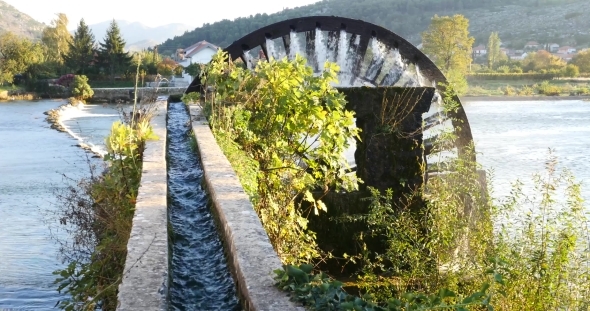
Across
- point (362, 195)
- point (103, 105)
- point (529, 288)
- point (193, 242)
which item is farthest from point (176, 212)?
point (103, 105)

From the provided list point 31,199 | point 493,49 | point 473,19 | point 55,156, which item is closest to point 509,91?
point 493,49

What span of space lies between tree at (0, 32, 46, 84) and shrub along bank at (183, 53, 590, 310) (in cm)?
4555

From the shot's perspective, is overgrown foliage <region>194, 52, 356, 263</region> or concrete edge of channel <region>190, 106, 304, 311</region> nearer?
concrete edge of channel <region>190, 106, 304, 311</region>

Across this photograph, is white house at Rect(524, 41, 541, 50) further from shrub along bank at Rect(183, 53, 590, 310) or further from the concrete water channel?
the concrete water channel

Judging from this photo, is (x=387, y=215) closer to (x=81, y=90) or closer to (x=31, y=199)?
(x=31, y=199)

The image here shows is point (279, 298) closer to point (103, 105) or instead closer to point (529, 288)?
point (529, 288)

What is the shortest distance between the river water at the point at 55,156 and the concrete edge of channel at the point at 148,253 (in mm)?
3332

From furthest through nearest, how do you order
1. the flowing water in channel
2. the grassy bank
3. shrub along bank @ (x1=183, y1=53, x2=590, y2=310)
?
the grassy bank
shrub along bank @ (x1=183, y1=53, x2=590, y2=310)
the flowing water in channel

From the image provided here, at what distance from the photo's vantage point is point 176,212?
508 centimetres

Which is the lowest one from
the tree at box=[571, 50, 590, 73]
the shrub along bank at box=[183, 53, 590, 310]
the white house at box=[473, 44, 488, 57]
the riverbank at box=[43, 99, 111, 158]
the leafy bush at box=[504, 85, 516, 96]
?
the riverbank at box=[43, 99, 111, 158]

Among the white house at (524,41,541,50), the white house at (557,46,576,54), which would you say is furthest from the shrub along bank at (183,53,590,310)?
the white house at (524,41,541,50)

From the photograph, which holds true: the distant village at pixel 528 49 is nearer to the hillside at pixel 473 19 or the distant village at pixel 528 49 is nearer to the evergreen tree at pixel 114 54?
the hillside at pixel 473 19

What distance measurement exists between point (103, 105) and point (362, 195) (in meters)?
35.2

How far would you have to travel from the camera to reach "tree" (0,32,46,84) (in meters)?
49.2
